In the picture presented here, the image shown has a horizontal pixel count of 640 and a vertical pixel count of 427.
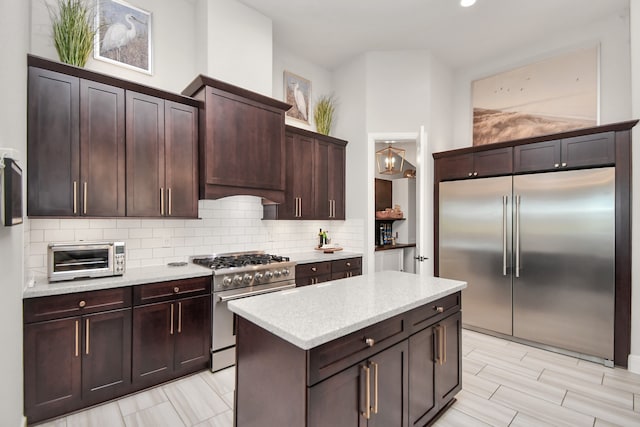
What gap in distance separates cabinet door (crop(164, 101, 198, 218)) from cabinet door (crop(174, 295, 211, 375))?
0.84m

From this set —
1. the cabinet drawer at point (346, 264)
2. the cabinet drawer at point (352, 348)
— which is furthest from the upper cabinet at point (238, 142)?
the cabinet drawer at point (352, 348)

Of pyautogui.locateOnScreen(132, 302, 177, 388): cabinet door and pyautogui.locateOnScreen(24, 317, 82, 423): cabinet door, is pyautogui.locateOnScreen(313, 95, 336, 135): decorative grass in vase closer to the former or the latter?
pyautogui.locateOnScreen(132, 302, 177, 388): cabinet door

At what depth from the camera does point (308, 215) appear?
405 centimetres

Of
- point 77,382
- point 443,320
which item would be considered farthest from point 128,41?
point 443,320

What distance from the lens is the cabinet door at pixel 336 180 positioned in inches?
172

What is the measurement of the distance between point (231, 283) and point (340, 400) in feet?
5.66

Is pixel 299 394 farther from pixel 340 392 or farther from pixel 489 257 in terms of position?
pixel 489 257

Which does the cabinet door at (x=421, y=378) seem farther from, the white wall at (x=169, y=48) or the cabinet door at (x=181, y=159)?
the white wall at (x=169, y=48)

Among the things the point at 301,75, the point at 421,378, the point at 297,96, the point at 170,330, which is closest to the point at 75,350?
the point at 170,330

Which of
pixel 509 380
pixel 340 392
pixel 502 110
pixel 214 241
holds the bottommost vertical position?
pixel 509 380

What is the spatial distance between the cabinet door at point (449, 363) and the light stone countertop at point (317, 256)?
5.76 ft

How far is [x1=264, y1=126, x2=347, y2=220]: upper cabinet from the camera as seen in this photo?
12.6 ft

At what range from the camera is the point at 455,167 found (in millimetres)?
4035

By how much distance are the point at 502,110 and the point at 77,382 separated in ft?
17.9
